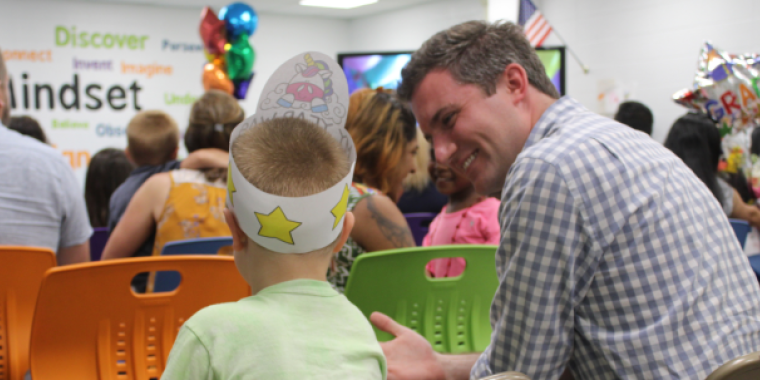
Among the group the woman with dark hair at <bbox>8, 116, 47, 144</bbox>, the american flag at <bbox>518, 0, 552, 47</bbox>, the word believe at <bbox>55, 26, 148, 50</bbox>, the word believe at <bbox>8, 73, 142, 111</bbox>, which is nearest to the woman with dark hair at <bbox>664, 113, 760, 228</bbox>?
the american flag at <bbox>518, 0, 552, 47</bbox>

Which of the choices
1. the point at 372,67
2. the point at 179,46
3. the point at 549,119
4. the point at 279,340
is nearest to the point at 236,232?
the point at 279,340

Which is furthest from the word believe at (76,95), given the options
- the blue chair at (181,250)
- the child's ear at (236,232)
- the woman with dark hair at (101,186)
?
the child's ear at (236,232)

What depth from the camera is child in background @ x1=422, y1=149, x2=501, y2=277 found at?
213 centimetres

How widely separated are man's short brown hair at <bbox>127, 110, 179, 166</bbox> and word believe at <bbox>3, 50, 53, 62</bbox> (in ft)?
19.5

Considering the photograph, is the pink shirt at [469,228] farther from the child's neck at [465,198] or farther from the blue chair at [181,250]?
the blue chair at [181,250]

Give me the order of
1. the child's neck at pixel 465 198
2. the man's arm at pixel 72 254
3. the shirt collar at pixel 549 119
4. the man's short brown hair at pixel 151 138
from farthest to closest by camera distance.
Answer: the man's short brown hair at pixel 151 138 → the child's neck at pixel 465 198 → the man's arm at pixel 72 254 → the shirt collar at pixel 549 119

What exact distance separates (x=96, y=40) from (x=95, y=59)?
10.9 inches

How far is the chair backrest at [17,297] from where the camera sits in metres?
1.46

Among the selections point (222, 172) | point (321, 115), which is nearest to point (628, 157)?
point (321, 115)

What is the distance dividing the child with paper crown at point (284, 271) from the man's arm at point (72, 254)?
1.38 meters

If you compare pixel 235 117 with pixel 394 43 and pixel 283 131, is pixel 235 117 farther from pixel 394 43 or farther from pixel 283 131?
pixel 394 43

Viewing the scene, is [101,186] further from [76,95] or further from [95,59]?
[95,59]

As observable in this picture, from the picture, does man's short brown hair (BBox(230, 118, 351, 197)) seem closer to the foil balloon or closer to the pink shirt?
the pink shirt

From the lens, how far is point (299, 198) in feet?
2.66
